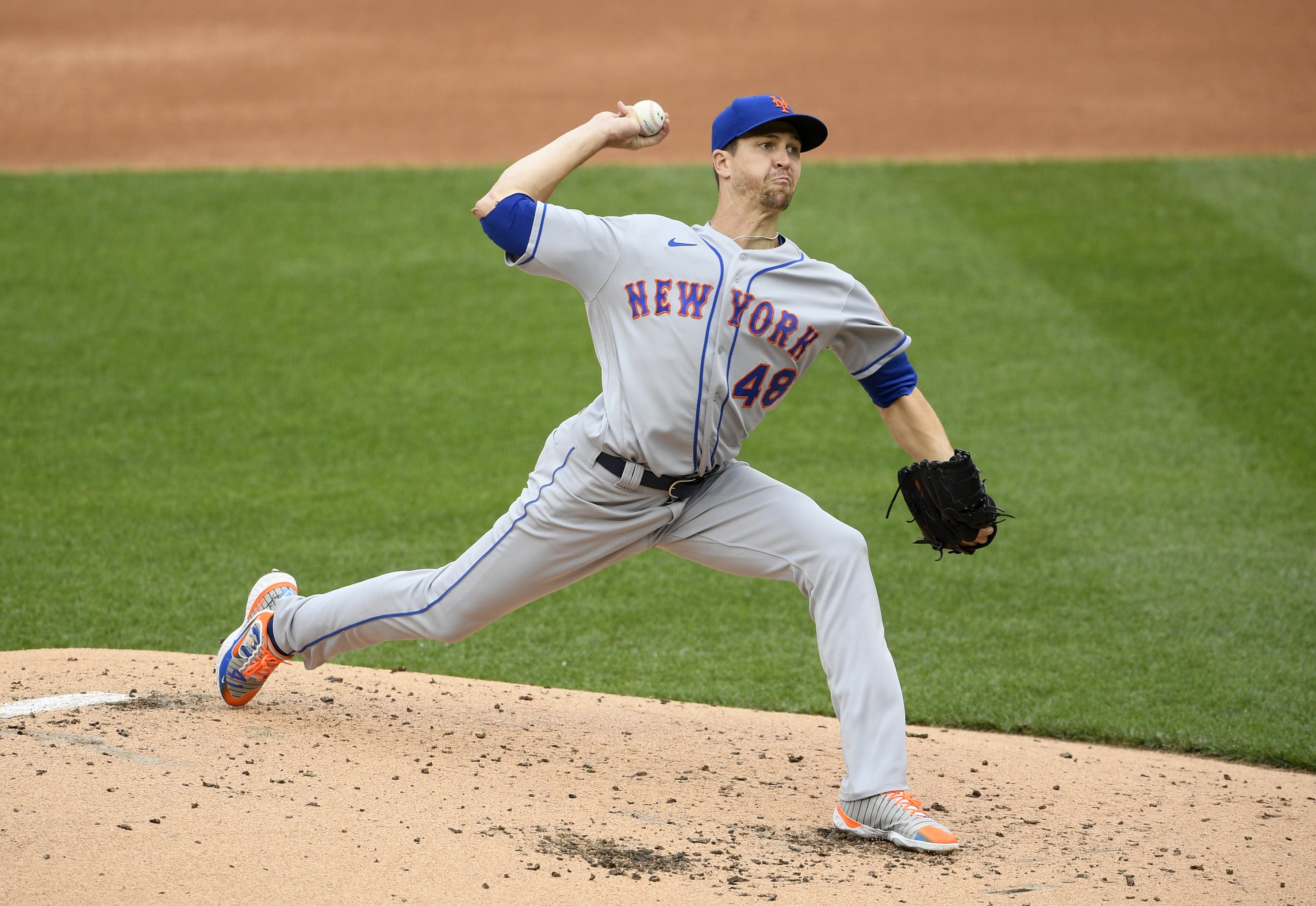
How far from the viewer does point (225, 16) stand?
1597 cm

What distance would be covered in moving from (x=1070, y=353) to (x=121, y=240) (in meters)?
6.87

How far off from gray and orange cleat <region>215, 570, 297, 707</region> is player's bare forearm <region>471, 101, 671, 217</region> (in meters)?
1.34

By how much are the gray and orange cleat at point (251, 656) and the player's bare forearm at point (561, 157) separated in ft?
4.40

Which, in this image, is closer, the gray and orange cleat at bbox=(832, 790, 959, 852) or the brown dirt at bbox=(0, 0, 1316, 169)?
the gray and orange cleat at bbox=(832, 790, 959, 852)

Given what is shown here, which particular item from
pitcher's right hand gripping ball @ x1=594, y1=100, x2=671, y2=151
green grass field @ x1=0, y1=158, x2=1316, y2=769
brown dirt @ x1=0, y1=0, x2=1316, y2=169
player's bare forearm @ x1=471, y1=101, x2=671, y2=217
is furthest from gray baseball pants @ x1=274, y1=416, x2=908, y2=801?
brown dirt @ x1=0, y1=0, x2=1316, y2=169

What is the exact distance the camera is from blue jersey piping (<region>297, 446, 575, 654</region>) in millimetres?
3596

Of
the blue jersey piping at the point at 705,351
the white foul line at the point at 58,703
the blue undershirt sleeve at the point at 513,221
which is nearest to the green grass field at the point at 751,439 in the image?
the white foul line at the point at 58,703

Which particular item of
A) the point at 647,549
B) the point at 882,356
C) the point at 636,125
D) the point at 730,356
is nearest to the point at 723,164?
the point at 636,125

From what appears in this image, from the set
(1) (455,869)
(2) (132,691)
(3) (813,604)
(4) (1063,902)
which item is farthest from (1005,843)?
(2) (132,691)

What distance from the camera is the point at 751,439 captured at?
7.68 meters

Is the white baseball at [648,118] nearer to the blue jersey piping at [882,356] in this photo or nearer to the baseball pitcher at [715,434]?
the baseball pitcher at [715,434]

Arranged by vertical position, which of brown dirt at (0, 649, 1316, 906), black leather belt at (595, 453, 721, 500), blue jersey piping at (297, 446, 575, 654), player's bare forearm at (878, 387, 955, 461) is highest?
player's bare forearm at (878, 387, 955, 461)

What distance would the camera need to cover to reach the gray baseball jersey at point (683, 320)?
3.42 metres

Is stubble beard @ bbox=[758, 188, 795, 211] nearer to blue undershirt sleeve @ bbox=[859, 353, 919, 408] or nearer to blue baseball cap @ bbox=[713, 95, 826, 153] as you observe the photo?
blue baseball cap @ bbox=[713, 95, 826, 153]
